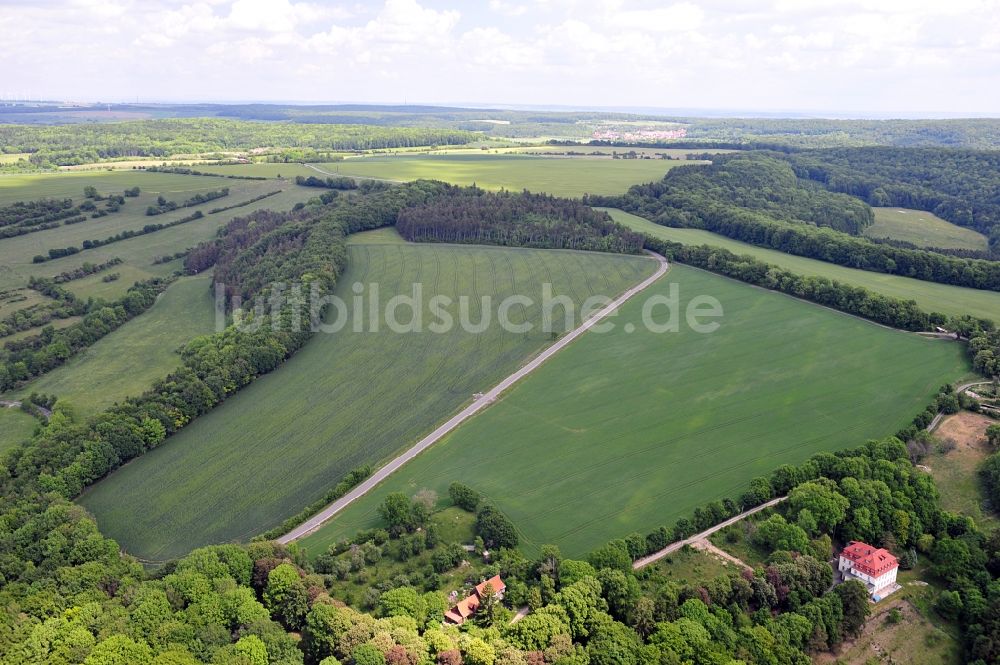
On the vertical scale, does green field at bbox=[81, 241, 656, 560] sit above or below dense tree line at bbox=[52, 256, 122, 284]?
below

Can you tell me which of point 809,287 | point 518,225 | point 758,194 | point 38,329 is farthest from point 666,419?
point 758,194

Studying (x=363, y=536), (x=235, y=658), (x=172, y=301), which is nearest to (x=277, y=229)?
(x=172, y=301)

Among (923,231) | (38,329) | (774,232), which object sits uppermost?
(774,232)

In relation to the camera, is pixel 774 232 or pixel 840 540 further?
pixel 774 232

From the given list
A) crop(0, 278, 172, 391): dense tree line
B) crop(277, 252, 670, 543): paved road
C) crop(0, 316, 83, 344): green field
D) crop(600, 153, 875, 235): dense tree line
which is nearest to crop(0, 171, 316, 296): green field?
crop(0, 278, 172, 391): dense tree line

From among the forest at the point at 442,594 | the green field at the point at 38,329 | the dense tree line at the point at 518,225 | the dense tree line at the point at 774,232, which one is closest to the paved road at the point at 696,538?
the forest at the point at 442,594

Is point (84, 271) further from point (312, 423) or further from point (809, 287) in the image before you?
point (809, 287)

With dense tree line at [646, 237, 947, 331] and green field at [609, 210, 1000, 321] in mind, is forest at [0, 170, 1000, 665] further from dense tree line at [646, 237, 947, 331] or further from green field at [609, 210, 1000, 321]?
green field at [609, 210, 1000, 321]
